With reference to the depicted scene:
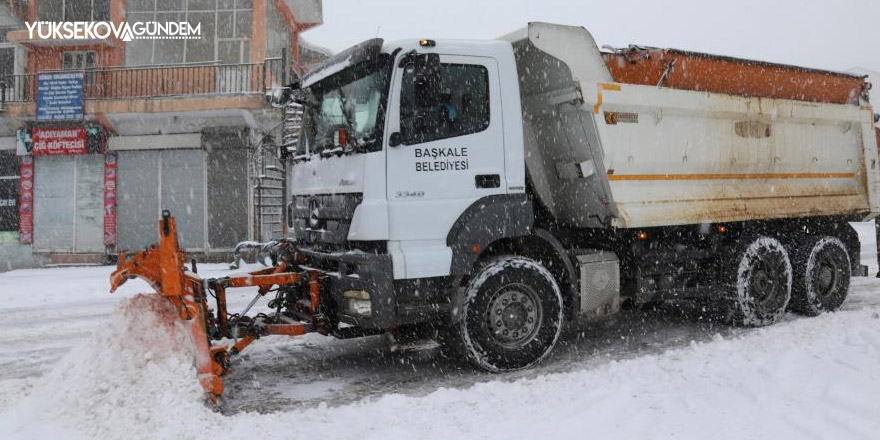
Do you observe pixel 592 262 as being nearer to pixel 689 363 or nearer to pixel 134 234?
pixel 689 363

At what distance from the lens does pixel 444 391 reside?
4.89 m

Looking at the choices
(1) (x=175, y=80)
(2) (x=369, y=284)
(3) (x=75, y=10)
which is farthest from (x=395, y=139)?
(3) (x=75, y=10)

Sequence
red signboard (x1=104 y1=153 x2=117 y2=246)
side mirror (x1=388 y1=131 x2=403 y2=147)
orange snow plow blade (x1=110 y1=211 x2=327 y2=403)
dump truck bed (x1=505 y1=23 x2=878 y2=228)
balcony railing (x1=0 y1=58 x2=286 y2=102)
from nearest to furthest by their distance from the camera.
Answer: orange snow plow blade (x1=110 y1=211 x2=327 y2=403) → side mirror (x1=388 y1=131 x2=403 y2=147) → dump truck bed (x1=505 y1=23 x2=878 y2=228) → balcony railing (x1=0 y1=58 x2=286 y2=102) → red signboard (x1=104 y1=153 x2=117 y2=246)

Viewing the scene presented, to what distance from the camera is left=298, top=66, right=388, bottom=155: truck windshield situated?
5.28 metres

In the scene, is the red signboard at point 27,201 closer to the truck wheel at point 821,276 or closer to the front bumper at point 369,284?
the front bumper at point 369,284

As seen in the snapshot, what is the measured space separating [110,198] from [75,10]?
586 cm

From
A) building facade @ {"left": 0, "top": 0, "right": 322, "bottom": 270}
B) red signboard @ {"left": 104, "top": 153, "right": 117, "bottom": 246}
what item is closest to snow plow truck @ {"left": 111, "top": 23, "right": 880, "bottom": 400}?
building facade @ {"left": 0, "top": 0, "right": 322, "bottom": 270}

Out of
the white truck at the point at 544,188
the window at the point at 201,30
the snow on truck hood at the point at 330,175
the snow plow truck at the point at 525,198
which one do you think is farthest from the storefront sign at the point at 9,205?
the snow on truck hood at the point at 330,175

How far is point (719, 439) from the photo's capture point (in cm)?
383

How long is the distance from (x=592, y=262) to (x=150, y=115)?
15.4m

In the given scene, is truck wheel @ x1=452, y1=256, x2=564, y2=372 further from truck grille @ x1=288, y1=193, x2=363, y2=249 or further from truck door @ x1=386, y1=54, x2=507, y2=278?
truck grille @ x1=288, y1=193, x2=363, y2=249

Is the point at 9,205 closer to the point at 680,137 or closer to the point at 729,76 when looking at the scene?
the point at 680,137

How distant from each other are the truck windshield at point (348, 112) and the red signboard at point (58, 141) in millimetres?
15490

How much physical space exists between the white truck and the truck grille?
0.06ft
